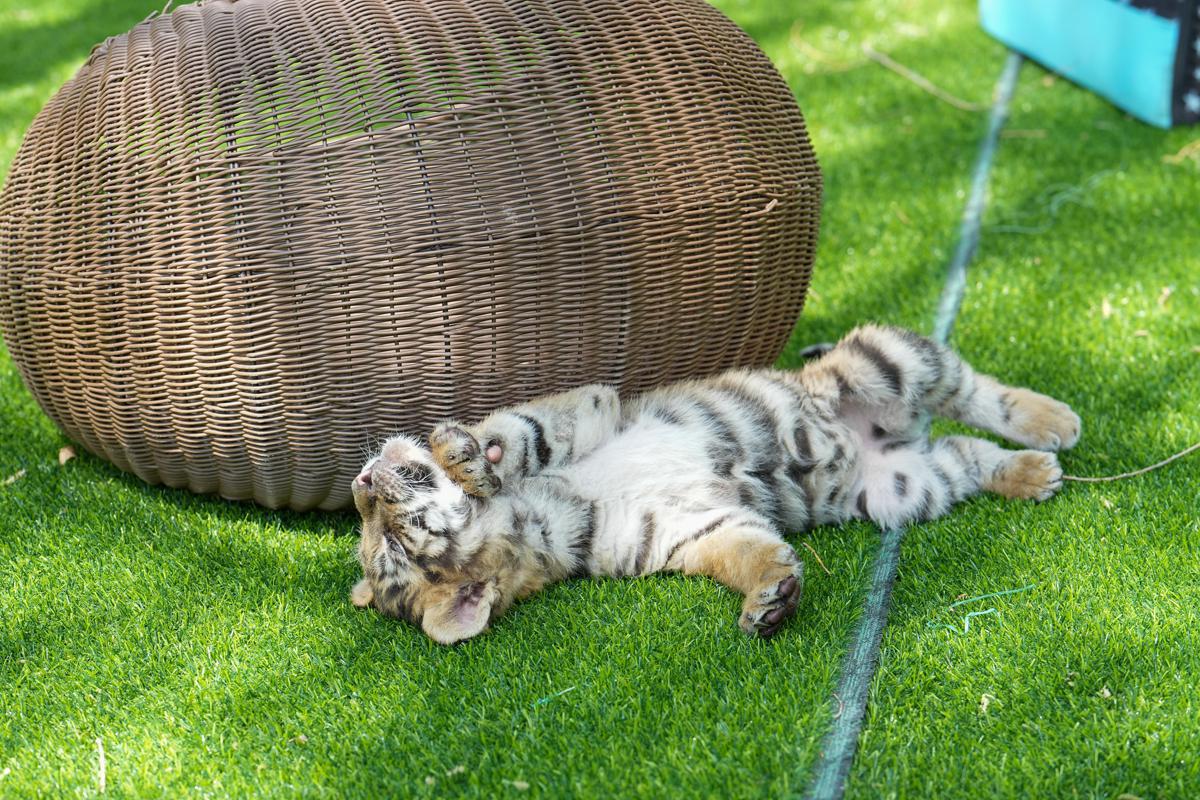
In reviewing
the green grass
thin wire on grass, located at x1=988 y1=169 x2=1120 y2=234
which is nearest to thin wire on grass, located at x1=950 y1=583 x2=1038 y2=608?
the green grass

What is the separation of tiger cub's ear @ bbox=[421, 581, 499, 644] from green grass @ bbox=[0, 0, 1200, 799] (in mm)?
49

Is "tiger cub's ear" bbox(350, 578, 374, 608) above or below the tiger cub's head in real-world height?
below

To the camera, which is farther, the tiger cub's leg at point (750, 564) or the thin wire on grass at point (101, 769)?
the tiger cub's leg at point (750, 564)

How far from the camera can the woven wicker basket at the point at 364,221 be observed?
3.11 metres

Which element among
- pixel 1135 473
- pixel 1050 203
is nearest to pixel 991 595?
pixel 1135 473

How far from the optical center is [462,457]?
3135 mm

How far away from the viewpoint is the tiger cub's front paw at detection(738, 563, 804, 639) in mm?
2898

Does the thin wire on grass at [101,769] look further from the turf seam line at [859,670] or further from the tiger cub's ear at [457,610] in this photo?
the turf seam line at [859,670]

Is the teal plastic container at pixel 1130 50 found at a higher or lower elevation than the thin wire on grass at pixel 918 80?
higher

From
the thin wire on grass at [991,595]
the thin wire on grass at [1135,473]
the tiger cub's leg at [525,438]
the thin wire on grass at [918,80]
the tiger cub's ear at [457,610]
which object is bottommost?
the thin wire on grass at [918,80]

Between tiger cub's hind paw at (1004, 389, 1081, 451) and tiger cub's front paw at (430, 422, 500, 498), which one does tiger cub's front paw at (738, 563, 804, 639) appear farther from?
tiger cub's hind paw at (1004, 389, 1081, 451)

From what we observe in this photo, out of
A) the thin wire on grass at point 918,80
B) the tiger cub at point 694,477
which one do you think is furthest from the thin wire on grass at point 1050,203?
the tiger cub at point 694,477

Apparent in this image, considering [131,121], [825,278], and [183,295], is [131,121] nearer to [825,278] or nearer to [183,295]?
[183,295]

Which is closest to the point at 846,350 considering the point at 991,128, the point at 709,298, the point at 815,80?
the point at 709,298
